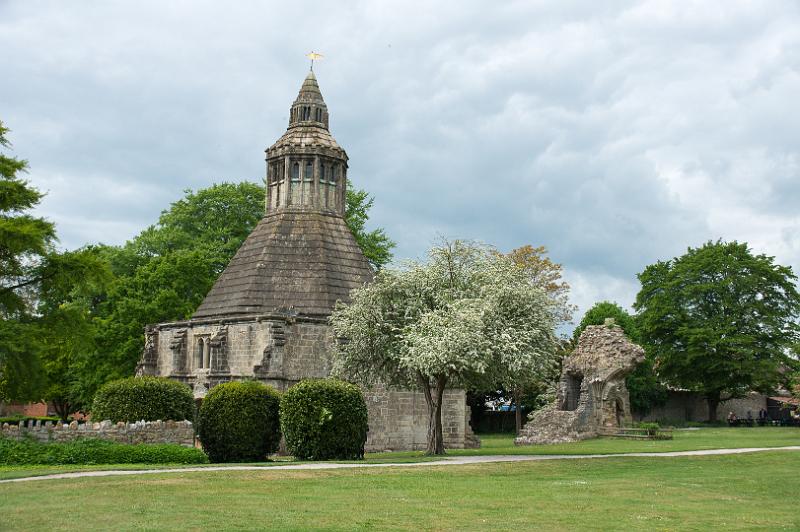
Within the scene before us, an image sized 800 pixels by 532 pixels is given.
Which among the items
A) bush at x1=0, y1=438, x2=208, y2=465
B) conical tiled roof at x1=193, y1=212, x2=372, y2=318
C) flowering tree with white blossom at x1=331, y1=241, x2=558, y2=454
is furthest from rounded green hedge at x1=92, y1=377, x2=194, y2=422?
conical tiled roof at x1=193, y1=212, x2=372, y2=318

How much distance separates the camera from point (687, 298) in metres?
58.1

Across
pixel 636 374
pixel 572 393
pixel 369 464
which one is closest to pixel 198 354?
pixel 369 464

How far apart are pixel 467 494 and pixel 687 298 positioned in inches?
1751

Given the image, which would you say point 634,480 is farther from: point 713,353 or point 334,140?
point 713,353

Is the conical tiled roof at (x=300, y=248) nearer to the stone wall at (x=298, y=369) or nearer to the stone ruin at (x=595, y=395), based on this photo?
the stone wall at (x=298, y=369)

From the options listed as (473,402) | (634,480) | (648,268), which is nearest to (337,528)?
(634,480)

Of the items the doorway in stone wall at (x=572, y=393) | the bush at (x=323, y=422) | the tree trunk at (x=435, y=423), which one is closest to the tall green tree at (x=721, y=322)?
the doorway in stone wall at (x=572, y=393)

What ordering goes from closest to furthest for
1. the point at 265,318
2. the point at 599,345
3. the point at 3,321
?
1. the point at 3,321
2. the point at 265,318
3. the point at 599,345

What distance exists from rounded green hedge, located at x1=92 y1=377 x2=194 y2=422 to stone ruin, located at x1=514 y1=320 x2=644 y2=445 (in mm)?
17406

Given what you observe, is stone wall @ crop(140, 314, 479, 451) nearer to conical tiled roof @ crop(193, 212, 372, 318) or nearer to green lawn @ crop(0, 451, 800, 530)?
conical tiled roof @ crop(193, 212, 372, 318)

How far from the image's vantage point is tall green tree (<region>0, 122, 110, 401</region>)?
27.3 meters

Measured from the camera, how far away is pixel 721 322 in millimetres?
55969

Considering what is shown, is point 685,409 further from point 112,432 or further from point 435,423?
point 112,432

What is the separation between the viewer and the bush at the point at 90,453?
923 inches
